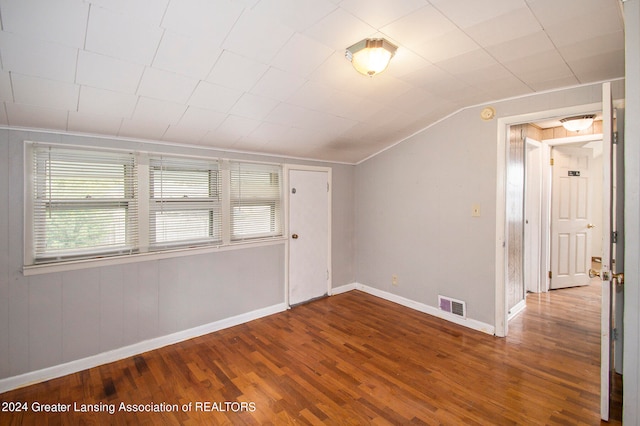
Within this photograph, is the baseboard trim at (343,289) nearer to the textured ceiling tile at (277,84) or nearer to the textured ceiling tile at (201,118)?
the textured ceiling tile at (201,118)

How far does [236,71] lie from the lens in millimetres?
1953

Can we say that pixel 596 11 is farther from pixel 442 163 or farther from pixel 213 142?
pixel 213 142

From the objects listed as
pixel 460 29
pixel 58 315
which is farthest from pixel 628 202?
pixel 58 315

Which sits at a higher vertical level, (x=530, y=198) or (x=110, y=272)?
(x=530, y=198)

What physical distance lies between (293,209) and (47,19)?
9.05ft

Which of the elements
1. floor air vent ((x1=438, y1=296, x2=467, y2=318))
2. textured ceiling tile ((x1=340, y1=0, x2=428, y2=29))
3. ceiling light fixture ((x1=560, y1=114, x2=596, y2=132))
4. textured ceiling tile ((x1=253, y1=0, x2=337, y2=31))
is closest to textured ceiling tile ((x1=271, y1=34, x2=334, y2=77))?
textured ceiling tile ((x1=253, y1=0, x2=337, y2=31))

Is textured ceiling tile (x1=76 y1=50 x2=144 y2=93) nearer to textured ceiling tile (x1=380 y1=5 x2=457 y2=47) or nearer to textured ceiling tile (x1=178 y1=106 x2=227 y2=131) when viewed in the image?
textured ceiling tile (x1=178 y1=106 x2=227 y2=131)

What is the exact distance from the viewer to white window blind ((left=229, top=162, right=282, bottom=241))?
332 centimetres

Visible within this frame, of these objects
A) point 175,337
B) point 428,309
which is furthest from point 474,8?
point 175,337

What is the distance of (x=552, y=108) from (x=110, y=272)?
419cm

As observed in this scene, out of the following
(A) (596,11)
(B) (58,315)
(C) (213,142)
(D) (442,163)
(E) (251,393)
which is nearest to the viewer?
(A) (596,11)

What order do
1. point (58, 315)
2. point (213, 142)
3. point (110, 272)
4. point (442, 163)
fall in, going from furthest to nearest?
point (442, 163) → point (213, 142) → point (110, 272) → point (58, 315)

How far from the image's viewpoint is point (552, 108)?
2.62 meters

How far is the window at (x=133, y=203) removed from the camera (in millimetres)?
2289
